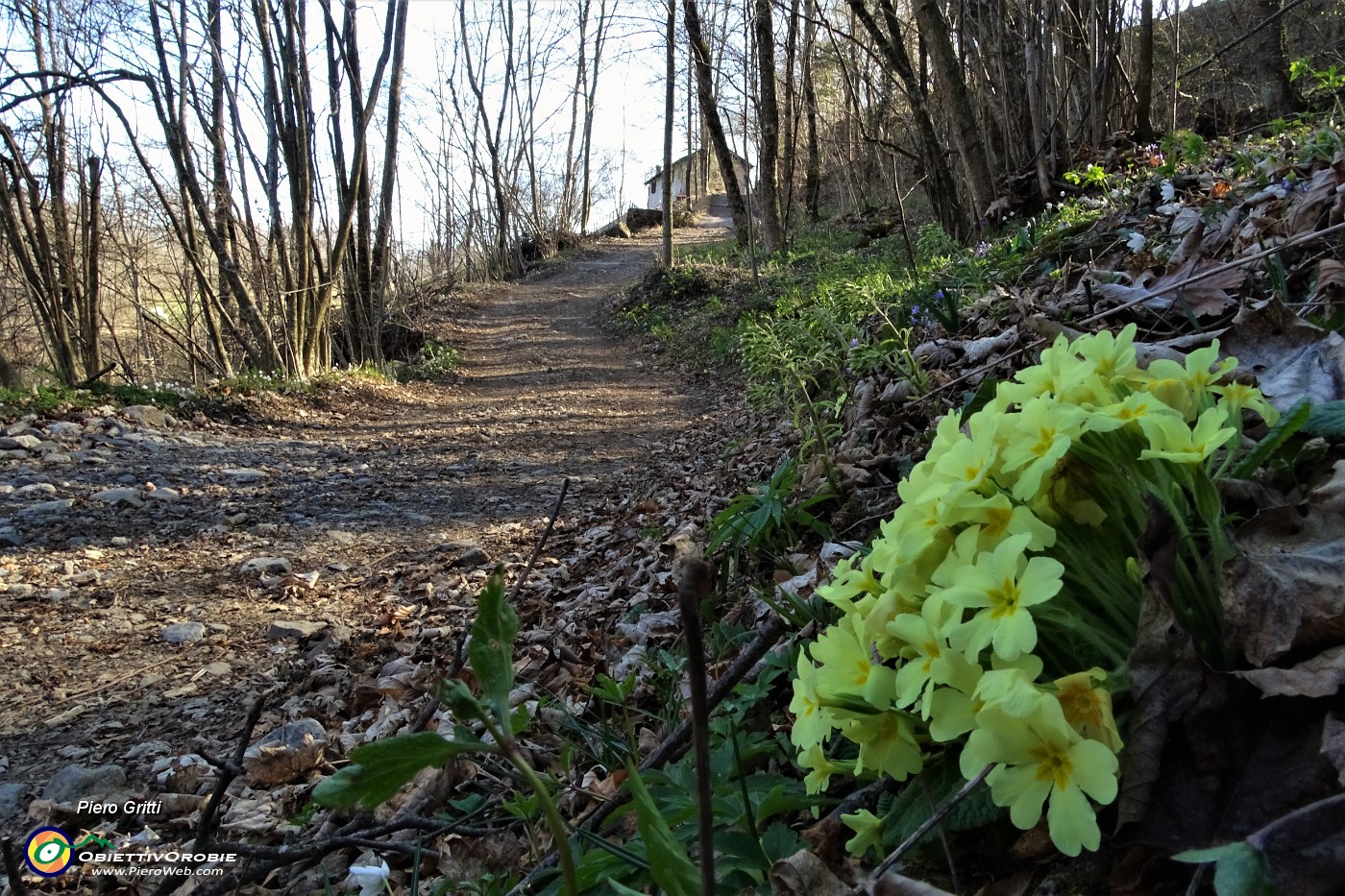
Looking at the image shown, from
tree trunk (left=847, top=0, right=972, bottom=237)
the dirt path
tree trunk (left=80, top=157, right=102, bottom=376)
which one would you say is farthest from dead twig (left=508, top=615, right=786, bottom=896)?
tree trunk (left=80, top=157, right=102, bottom=376)

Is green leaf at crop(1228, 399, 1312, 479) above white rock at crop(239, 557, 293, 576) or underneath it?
above

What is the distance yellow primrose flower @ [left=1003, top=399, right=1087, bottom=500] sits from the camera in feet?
2.50

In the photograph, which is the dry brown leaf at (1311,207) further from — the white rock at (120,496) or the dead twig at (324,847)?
the white rock at (120,496)

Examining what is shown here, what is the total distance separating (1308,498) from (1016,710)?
0.56 metres

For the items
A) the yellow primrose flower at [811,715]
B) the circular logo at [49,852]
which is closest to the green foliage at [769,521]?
the yellow primrose flower at [811,715]

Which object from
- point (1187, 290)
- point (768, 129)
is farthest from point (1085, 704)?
point (768, 129)

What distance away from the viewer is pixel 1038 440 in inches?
32.6

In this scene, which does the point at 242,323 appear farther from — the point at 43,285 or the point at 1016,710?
the point at 1016,710

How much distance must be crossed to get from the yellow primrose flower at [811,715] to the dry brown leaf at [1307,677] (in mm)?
409

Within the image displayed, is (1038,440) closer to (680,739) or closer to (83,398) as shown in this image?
(680,739)

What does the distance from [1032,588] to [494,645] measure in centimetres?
47

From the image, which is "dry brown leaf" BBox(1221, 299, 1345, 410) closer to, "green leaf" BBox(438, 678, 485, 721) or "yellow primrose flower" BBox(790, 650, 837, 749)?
"yellow primrose flower" BBox(790, 650, 837, 749)

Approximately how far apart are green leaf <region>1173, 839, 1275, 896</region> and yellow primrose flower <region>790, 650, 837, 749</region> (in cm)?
36

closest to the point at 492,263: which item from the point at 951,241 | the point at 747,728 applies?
the point at 951,241
